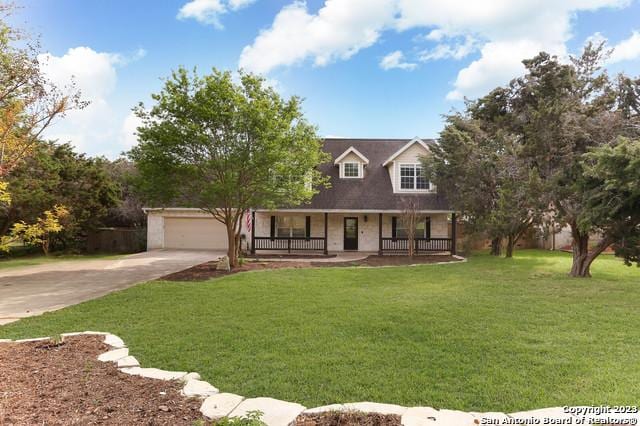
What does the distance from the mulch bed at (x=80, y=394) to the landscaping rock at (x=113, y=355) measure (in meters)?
0.10

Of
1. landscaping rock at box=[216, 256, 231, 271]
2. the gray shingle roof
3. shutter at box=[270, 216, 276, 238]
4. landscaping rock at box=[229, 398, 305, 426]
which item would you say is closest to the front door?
the gray shingle roof

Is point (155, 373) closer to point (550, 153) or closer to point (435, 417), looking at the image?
point (435, 417)

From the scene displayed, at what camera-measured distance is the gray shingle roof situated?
20.7m

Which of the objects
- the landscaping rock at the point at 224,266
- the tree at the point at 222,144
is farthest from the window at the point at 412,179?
the landscaping rock at the point at 224,266

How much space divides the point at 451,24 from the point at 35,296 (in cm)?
1415

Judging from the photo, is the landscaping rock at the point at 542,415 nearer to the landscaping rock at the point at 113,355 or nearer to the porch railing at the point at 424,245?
the landscaping rock at the point at 113,355

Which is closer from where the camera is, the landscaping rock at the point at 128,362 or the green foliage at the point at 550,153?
the landscaping rock at the point at 128,362

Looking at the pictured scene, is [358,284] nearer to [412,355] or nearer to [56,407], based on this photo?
[412,355]

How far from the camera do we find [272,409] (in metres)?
3.52

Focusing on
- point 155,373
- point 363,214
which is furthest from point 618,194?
point 363,214

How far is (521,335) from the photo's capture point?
5.79m

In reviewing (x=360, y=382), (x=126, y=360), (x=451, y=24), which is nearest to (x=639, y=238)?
(x=451, y=24)

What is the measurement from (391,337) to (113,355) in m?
4.02

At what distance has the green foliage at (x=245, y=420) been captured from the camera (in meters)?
3.08
